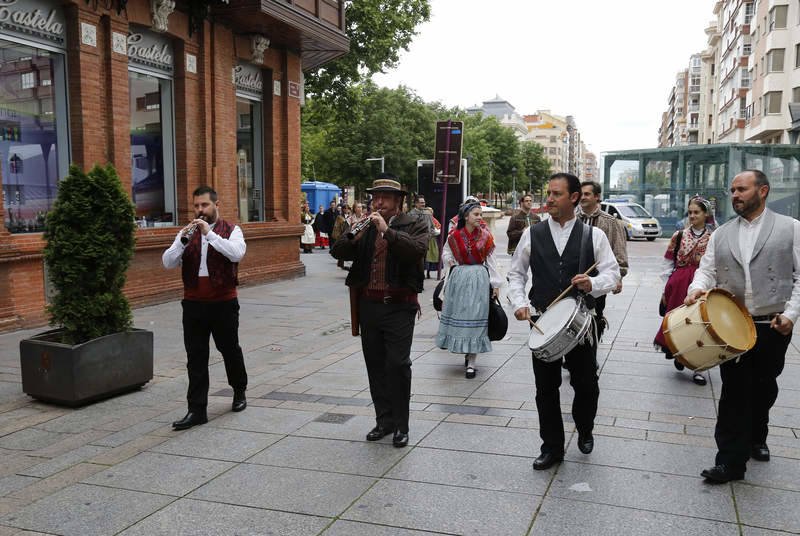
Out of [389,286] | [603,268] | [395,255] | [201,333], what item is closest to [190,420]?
[201,333]

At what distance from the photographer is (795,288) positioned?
412 centimetres

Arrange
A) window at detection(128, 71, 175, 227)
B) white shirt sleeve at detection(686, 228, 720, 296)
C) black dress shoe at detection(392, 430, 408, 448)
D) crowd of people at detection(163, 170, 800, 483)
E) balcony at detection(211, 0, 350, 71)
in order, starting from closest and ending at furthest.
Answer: crowd of people at detection(163, 170, 800, 483), white shirt sleeve at detection(686, 228, 720, 296), black dress shoe at detection(392, 430, 408, 448), window at detection(128, 71, 175, 227), balcony at detection(211, 0, 350, 71)

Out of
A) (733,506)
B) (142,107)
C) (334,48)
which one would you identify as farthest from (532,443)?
(334,48)

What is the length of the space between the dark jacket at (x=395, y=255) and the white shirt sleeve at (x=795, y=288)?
2272 mm

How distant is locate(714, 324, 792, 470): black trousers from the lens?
4.17 meters

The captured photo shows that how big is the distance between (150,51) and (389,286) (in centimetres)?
924

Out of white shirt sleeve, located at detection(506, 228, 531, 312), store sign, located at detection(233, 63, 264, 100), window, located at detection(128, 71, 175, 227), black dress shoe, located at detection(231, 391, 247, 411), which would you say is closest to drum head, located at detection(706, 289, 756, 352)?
white shirt sleeve, located at detection(506, 228, 531, 312)

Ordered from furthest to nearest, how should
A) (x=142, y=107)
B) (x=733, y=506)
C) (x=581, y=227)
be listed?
(x=142, y=107), (x=581, y=227), (x=733, y=506)

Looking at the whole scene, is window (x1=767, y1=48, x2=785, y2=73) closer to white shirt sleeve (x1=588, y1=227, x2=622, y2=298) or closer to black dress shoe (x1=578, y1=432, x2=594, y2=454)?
white shirt sleeve (x1=588, y1=227, x2=622, y2=298)

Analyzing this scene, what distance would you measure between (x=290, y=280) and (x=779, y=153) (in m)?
25.9

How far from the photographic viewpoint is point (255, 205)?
51.9 feet

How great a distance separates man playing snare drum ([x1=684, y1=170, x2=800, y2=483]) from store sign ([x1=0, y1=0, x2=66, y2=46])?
9.37m

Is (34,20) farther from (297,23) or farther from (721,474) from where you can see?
(721,474)

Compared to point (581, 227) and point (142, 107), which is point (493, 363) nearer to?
point (581, 227)
